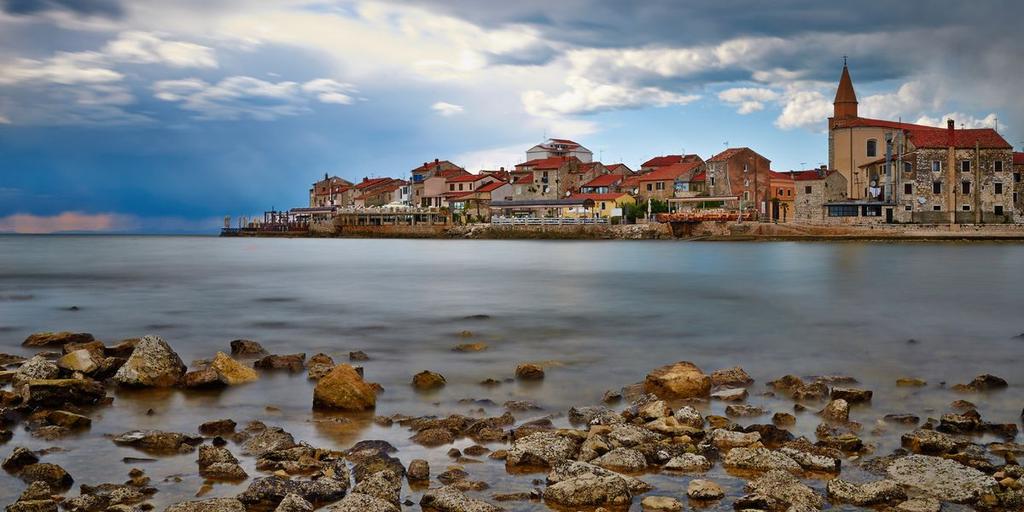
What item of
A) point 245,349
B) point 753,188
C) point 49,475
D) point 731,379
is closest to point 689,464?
point 731,379

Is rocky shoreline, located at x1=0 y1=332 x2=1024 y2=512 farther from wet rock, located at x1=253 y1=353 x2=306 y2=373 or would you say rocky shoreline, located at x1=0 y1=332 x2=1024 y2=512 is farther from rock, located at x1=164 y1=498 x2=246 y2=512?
wet rock, located at x1=253 y1=353 x2=306 y2=373

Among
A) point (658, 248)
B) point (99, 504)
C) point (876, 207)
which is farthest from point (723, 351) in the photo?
point (876, 207)

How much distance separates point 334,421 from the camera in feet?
35.2

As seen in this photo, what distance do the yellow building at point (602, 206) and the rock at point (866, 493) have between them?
278 ft

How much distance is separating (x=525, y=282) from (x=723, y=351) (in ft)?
71.6

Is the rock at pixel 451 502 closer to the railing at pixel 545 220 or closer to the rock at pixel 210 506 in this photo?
the rock at pixel 210 506

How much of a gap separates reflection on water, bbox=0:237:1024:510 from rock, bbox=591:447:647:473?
0.35m

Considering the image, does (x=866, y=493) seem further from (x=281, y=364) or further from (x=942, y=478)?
(x=281, y=364)

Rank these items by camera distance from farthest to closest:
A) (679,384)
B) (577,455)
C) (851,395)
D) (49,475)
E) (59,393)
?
(679,384) → (851,395) → (59,393) → (577,455) → (49,475)

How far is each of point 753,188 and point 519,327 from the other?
7221 centimetres

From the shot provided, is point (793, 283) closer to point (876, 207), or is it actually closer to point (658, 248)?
point (658, 248)

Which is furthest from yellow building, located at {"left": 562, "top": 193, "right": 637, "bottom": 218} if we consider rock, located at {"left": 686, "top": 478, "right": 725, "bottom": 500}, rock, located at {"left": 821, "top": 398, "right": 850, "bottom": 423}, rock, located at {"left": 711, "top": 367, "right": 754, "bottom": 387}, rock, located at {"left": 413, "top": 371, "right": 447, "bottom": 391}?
rock, located at {"left": 686, "top": 478, "right": 725, "bottom": 500}

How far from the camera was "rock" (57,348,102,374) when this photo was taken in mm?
13070

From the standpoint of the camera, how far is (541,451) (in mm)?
8703
